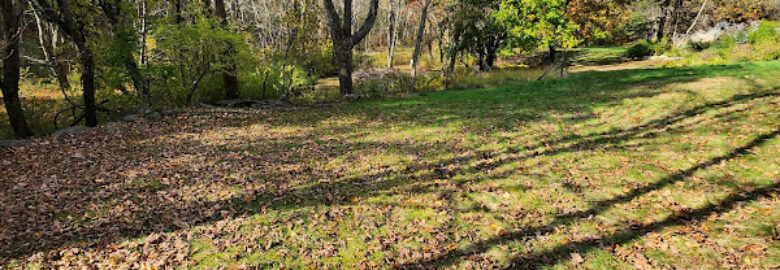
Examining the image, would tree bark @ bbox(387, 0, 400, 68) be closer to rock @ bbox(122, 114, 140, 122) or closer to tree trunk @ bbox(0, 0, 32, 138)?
rock @ bbox(122, 114, 140, 122)

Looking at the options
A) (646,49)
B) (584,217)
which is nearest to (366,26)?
(584,217)

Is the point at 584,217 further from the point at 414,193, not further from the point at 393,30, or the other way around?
the point at 393,30

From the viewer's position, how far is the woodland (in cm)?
466

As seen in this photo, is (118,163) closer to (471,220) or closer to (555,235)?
(471,220)

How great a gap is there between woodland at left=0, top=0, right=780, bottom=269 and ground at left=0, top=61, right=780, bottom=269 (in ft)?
0.12

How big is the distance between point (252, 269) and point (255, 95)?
11115mm

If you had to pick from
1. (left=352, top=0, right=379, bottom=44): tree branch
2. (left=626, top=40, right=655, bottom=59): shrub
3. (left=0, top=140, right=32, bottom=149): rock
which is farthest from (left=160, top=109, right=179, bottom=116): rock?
(left=626, top=40, right=655, bottom=59): shrub

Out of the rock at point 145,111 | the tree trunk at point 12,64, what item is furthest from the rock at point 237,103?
the tree trunk at point 12,64

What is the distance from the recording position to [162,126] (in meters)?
10.1

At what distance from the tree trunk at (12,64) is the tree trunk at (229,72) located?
15.2 ft

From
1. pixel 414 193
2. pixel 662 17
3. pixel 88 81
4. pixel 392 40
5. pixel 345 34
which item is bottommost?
pixel 414 193

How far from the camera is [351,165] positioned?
7566 millimetres

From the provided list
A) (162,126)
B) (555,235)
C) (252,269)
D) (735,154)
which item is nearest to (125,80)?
(162,126)

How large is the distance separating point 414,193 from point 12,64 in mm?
9802
